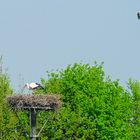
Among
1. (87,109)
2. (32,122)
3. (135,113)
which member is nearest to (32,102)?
(32,122)

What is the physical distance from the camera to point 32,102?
90.2 feet

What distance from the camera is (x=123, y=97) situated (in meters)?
45.7

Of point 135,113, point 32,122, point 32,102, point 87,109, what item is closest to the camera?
point 32,102

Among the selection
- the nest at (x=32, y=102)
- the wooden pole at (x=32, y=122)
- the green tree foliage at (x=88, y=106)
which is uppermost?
the green tree foliage at (x=88, y=106)

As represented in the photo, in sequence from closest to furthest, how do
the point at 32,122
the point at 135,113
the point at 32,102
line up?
the point at 32,102, the point at 32,122, the point at 135,113

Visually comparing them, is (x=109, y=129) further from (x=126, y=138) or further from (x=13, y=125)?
(x=13, y=125)

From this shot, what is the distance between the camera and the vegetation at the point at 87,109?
38.2 m

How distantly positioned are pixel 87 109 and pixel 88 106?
7.8 inches

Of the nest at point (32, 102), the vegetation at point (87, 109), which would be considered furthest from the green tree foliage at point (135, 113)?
the nest at point (32, 102)

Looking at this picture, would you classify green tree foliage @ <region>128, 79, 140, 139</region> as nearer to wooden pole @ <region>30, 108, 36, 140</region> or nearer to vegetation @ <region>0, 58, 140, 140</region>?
vegetation @ <region>0, 58, 140, 140</region>

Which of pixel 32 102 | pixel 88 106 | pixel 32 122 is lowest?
pixel 32 122

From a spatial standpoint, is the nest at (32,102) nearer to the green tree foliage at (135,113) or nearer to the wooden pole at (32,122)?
the wooden pole at (32,122)

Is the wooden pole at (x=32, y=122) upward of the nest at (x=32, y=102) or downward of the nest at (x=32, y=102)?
downward

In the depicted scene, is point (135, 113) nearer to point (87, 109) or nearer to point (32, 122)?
point (87, 109)
